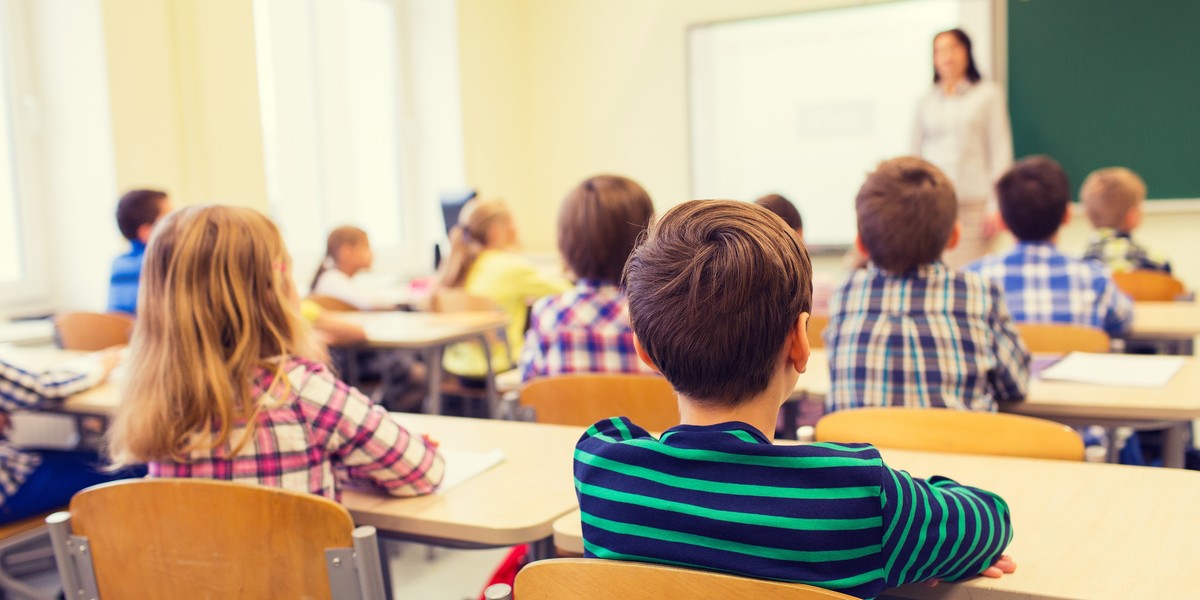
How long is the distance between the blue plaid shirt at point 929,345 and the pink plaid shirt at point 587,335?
522 mm

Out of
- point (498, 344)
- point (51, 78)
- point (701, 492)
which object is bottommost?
point (498, 344)

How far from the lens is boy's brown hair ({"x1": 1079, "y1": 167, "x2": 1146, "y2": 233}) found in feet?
13.1

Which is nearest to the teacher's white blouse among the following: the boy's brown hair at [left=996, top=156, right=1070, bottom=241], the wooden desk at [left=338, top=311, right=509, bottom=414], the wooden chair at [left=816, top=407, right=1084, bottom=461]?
the boy's brown hair at [left=996, top=156, right=1070, bottom=241]

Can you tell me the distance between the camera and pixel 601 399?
1.98 meters

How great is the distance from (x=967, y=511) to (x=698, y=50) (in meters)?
5.25

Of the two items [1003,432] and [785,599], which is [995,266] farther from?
[785,599]

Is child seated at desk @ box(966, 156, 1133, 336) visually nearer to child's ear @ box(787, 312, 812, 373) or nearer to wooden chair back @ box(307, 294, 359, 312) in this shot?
child's ear @ box(787, 312, 812, 373)

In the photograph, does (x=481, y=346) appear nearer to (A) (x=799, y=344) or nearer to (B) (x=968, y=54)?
(B) (x=968, y=54)

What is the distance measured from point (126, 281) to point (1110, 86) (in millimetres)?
4592

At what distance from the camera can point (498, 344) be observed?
Answer: 13.0ft

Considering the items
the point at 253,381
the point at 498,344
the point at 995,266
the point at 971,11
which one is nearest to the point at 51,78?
the point at 498,344

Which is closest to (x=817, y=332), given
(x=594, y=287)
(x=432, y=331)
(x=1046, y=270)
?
(x=1046, y=270)

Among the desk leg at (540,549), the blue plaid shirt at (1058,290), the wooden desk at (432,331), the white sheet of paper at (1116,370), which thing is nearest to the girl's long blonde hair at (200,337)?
the desk leg at (540,549)

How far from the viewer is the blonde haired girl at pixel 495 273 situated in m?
4.04
